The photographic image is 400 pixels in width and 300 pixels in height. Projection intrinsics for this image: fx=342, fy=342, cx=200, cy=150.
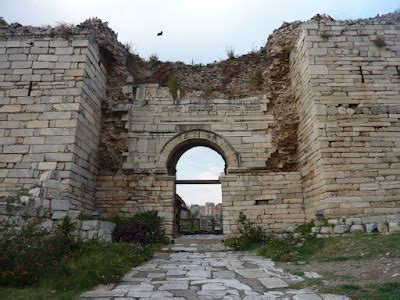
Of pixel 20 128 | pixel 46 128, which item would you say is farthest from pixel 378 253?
pixel 20 128

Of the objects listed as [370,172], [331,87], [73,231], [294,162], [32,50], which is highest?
[32,50]

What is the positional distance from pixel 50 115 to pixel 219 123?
4.63m

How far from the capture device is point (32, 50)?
905 cm

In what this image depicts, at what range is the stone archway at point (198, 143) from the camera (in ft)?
32.2

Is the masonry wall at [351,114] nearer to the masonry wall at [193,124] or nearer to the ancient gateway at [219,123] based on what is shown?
the ancient gateway at [219,123]

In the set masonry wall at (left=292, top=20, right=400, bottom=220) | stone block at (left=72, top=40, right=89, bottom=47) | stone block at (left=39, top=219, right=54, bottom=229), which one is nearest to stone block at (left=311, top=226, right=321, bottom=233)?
masonry wall at (left=292, top=20, right=400, bottom=220)

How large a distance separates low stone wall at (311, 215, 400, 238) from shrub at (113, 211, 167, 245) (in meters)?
3.86

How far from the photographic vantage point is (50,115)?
8422 mm

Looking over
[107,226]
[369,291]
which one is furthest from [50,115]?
[369,291]

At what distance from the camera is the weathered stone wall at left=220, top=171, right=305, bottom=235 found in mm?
9164

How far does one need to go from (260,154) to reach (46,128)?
575 cm

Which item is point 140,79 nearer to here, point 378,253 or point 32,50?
point 32,50

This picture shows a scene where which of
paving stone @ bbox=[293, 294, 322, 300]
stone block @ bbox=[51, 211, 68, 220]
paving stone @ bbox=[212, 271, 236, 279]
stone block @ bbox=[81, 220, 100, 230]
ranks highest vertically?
stone block @ bbox=[51, 211, 68, 220]

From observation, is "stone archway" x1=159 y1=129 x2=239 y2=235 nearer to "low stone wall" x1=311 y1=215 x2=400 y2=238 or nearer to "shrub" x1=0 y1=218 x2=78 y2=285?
"low stone wall" x1=311 y1=215 x2=400 y2=238
